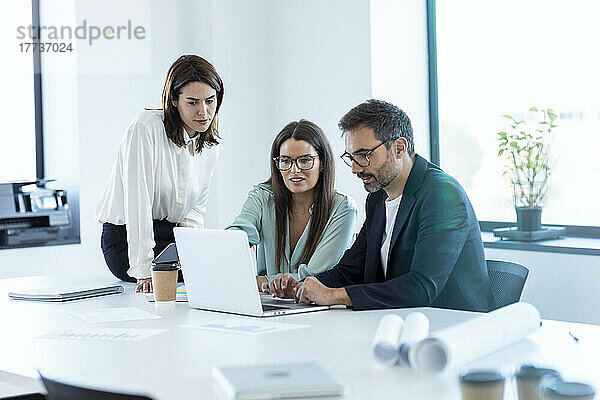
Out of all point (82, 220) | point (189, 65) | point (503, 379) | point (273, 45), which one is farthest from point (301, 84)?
point (503, 379)

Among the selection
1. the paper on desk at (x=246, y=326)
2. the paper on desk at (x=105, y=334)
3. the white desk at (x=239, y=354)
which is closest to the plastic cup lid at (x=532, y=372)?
the white desk at (x=239, y=354)

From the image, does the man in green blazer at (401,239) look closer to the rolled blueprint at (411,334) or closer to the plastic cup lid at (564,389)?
the rolled blueprint at (411,334)

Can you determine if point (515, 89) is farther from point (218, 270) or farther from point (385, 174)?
point (218, 270)

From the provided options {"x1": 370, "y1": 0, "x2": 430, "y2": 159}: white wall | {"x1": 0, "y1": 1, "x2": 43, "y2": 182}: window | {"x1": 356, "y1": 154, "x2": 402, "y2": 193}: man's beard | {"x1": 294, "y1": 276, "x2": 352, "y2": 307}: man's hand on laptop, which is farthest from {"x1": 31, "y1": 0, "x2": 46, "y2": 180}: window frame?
{"x1": 294, "y1": 276, "x2": 352, "y2": 307}: man's hand on laptop

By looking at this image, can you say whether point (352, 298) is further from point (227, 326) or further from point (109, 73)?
point (109, 73)

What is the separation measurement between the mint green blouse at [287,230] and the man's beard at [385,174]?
433 mm

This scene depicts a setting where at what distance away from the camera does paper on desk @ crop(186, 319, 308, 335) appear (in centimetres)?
221

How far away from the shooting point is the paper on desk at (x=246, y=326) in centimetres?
221

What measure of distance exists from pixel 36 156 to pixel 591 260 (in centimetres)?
328

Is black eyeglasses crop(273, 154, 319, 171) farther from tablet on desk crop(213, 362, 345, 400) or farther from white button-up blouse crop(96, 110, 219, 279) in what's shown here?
tablet on desk crop(213, 362, 345, 400)

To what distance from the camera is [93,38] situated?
4941mm

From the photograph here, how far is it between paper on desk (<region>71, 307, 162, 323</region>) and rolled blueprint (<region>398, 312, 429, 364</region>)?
849 millimetres

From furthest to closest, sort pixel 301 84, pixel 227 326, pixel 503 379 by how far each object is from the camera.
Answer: pixel 301 84 < pixel 227 326 < pixel 503 379

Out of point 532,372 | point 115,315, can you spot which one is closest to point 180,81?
point 115,315
